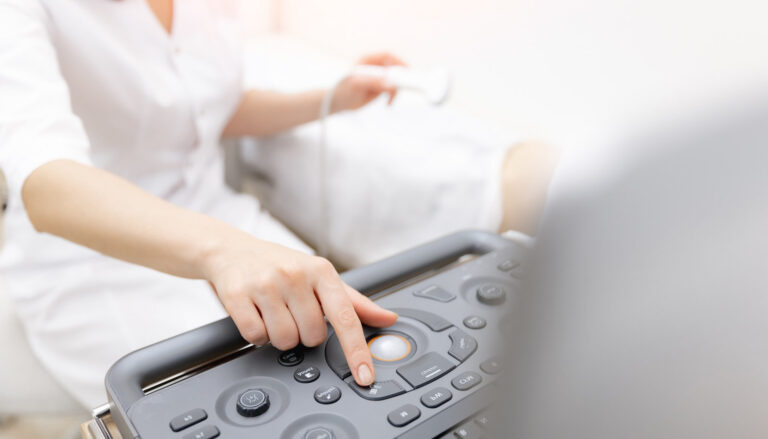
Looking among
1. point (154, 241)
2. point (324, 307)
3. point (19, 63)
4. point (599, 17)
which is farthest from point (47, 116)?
point (599, 17)

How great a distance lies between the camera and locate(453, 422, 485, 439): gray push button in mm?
307

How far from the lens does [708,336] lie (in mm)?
146

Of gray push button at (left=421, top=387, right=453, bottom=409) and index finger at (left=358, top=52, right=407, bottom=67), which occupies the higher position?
index finger at (left=358, top=52, right=407, bottom=67)

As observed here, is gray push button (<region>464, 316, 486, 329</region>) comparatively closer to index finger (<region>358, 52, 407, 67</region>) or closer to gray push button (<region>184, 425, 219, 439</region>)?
gray push button (<region>184, 425, 219, 439</region>)

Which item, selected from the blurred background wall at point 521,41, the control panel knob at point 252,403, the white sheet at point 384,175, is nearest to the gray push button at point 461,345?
the control panel knob at point 252,403

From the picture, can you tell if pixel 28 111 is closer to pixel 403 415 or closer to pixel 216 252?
pixel 216 252

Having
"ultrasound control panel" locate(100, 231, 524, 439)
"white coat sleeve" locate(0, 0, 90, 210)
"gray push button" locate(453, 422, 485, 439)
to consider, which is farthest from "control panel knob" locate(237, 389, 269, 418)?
"white coat sleeve" locate(0, 0, 90, 210)

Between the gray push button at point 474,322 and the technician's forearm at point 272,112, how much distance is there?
1.89ft

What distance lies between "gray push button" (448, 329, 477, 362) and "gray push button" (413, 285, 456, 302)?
1.5 inches

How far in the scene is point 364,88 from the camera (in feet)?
2.75

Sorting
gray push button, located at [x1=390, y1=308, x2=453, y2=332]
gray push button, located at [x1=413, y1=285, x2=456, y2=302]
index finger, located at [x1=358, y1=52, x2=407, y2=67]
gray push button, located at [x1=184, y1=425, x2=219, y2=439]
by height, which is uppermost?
index finger, located at [x1=358, y1=52, x2=407, y2=67]

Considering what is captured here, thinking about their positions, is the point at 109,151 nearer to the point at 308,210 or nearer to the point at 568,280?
the point at 308,210

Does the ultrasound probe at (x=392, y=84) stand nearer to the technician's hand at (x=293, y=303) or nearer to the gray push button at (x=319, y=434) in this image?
the technician's hand at (x=293, y=303)

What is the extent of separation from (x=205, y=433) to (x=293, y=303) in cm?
10
